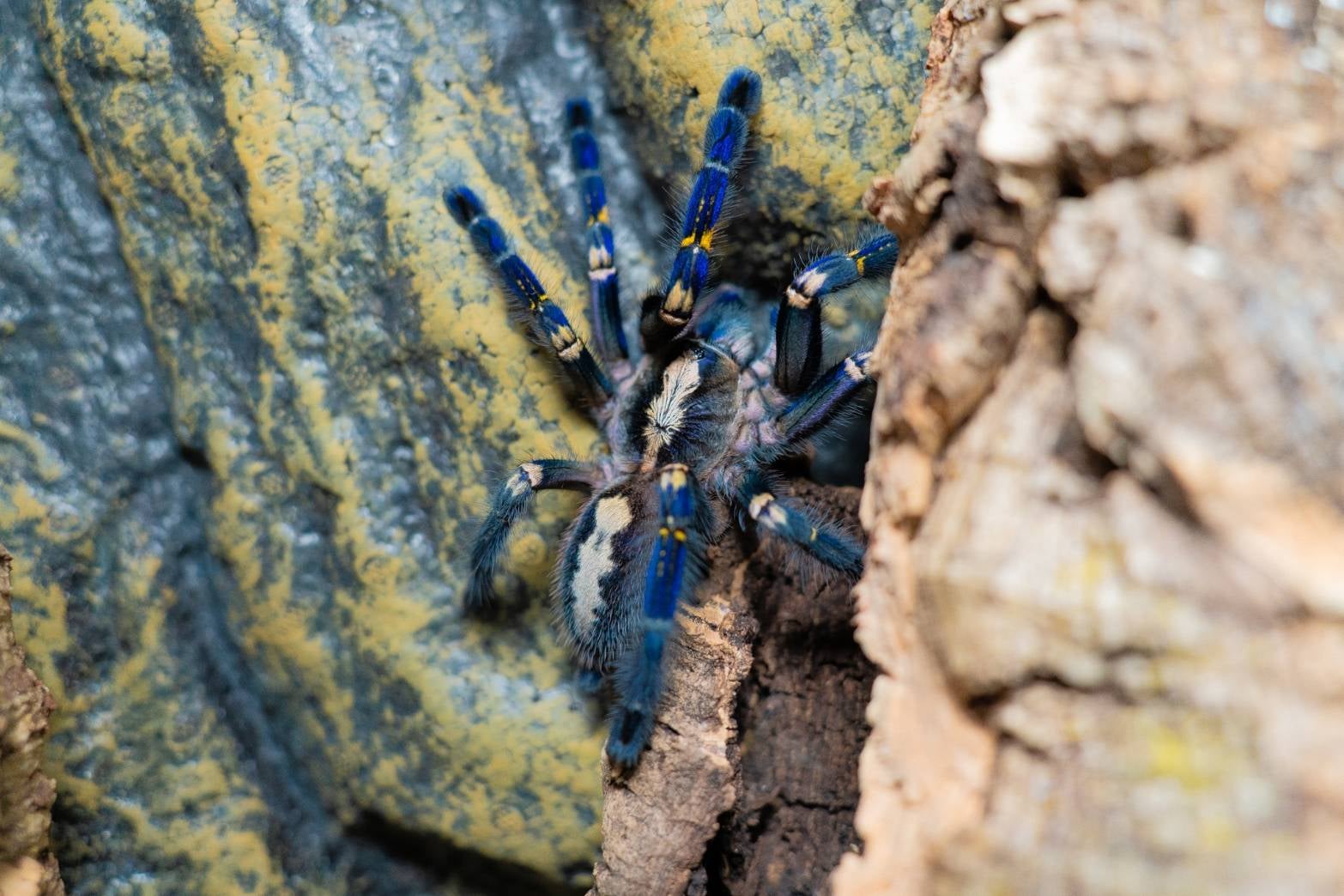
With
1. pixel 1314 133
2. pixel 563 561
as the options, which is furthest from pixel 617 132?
pixel 1314 133

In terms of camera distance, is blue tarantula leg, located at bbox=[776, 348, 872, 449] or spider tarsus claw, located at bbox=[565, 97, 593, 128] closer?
blue tarantula leg, located at bbox=[776, 348, 872, 449]

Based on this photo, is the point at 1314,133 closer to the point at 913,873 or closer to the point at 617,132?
the point at 913,873

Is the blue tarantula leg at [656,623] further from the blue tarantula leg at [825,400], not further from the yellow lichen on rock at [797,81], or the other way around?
the yellow lichen on rock at [797,81]

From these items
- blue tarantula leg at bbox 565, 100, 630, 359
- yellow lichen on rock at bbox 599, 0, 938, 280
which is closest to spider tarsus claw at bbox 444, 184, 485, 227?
blue tarantula leg at bbox 565, 100, 630, 359

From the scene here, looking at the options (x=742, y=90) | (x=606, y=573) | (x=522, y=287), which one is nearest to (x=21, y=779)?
(x=606, y=573)

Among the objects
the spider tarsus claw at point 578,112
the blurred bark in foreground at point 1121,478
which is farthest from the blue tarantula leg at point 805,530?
the spider tarsus claw at point 578,112

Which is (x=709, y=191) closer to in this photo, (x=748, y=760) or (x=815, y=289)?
(x=815, y=289)

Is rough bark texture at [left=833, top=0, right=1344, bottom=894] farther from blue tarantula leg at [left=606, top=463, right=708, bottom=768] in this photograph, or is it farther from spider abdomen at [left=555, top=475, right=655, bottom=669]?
spider abdomen at [left=555, top=475, right=655, bottom=669]
